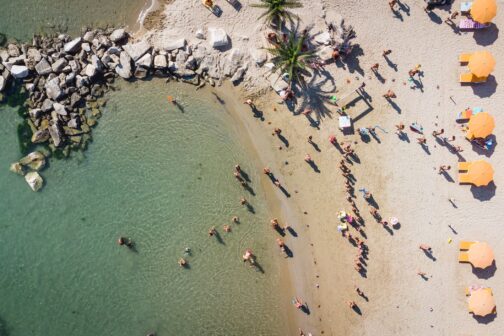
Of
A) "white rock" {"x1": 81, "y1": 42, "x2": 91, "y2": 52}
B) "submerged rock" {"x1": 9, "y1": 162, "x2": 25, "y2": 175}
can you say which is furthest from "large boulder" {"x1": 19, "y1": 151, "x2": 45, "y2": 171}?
"white rock" {"x1": 81, "y1": 42, "x2": 91, "y2": 52}

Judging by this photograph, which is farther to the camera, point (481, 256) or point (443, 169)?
point (443, 169)

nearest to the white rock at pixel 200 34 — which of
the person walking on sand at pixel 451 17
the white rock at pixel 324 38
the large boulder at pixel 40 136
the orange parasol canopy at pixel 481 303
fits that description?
the white rock at pixel 324 38

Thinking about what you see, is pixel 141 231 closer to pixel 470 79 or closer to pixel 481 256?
pixel 481 256

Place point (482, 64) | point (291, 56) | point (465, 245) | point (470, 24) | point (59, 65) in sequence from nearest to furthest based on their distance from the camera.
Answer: point (291, 56), point (482, 64), point (470, 24), point (465, 245), point (59, 65)

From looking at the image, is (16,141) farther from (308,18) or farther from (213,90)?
(308,18)

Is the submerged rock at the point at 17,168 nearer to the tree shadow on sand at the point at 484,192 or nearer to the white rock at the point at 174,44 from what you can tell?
the white rock at the point at 174,44

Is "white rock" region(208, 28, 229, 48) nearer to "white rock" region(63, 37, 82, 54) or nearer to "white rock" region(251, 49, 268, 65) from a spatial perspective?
"white rock" region(251, 49, 268, 65)

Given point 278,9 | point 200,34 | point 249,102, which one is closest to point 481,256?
point 249,102
